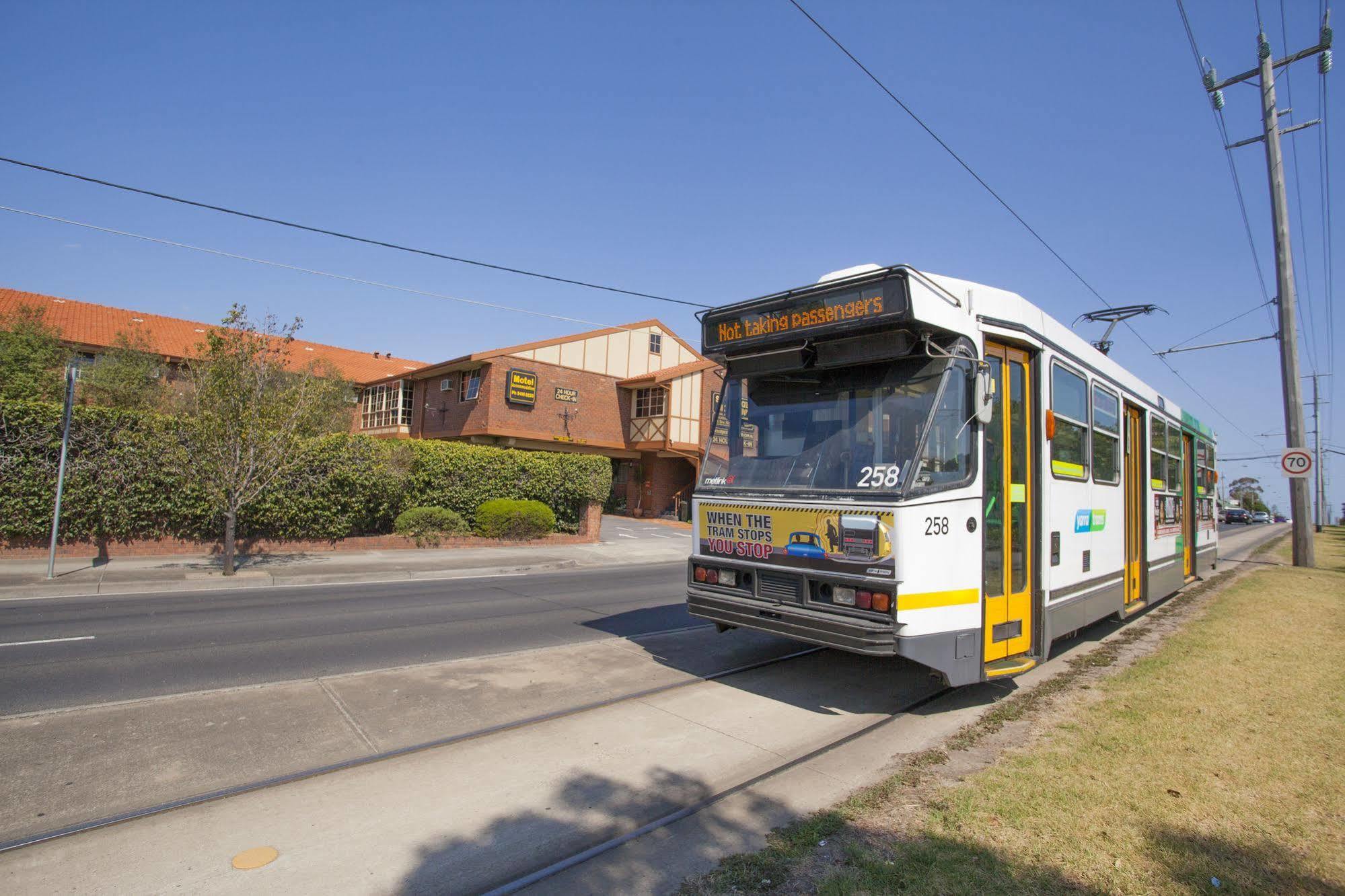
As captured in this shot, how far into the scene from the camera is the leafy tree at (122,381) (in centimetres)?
2361

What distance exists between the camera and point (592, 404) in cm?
3388

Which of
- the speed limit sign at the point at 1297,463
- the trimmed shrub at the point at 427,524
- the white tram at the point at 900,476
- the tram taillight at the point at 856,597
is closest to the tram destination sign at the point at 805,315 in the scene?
the white tram at the point at 900,476

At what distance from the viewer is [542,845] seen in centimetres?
375

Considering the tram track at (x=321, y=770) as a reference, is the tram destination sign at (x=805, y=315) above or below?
above

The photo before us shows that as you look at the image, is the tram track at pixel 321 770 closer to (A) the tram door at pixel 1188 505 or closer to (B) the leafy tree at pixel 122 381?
(A) the tram door at pixel 1188 505

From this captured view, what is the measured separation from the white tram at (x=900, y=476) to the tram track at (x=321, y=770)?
104cm

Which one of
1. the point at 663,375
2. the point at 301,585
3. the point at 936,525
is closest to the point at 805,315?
the point at 936,525

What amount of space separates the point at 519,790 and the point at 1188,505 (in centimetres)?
1306

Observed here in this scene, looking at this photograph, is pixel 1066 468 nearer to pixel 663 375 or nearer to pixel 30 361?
pixel 663 375

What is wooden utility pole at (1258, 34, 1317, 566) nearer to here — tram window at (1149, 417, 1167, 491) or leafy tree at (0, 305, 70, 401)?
tram window at (1149, 417, 1167, 491)

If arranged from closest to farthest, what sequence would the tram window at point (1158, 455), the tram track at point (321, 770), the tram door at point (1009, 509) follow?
the tram track at point (321, 770) < the tram door at point (1009, 509) < the tram window at point (1158, 455)

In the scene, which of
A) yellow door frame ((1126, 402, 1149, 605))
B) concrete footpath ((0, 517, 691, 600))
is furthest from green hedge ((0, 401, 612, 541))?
yellow door frame ((1126, 402, 1149, 605))

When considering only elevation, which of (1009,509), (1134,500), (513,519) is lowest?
(513,519)

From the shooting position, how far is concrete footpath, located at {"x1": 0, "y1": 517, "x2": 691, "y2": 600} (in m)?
12.1
